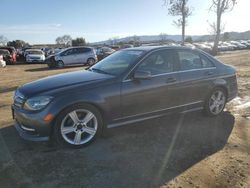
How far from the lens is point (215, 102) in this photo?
6371 mm

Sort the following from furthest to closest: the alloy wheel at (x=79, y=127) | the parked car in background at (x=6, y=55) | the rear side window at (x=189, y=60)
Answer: the parked car in background at (x=6, y=55) < the rear side window at (x=189, y=60) < the alloy wheel at (x=79, y=127)

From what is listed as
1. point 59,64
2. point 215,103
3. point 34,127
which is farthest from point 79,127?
point 59,64

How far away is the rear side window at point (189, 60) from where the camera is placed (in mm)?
5725

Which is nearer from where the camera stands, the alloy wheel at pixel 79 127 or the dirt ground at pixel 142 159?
the dirt ground at pixel 142 159

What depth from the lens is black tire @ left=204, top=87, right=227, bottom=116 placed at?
621cm

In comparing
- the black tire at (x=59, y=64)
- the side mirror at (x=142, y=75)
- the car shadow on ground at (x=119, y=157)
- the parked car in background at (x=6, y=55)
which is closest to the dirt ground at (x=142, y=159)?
the car shadow on ground at (x=119, y=157)

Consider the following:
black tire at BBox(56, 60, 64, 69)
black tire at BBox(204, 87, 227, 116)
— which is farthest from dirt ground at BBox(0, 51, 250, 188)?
black tire at BBox(56, 60, 64, 69)

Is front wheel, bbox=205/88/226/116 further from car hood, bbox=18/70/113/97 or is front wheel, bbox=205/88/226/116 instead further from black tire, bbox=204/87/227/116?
car hood, bbox=18/70/113/97

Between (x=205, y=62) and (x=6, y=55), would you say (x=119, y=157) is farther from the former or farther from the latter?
(x=6, y=55)

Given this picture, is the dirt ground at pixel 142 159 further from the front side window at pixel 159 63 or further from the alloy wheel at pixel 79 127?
the front side window at pixel 159 63

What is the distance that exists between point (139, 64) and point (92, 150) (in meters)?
1.74

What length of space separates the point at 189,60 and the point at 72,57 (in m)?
17.8

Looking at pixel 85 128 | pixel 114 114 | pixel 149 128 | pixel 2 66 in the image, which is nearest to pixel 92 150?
pixel 85 128

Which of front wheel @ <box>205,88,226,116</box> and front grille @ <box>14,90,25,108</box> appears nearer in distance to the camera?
front grille @ <box>14,90,25,108</box>
